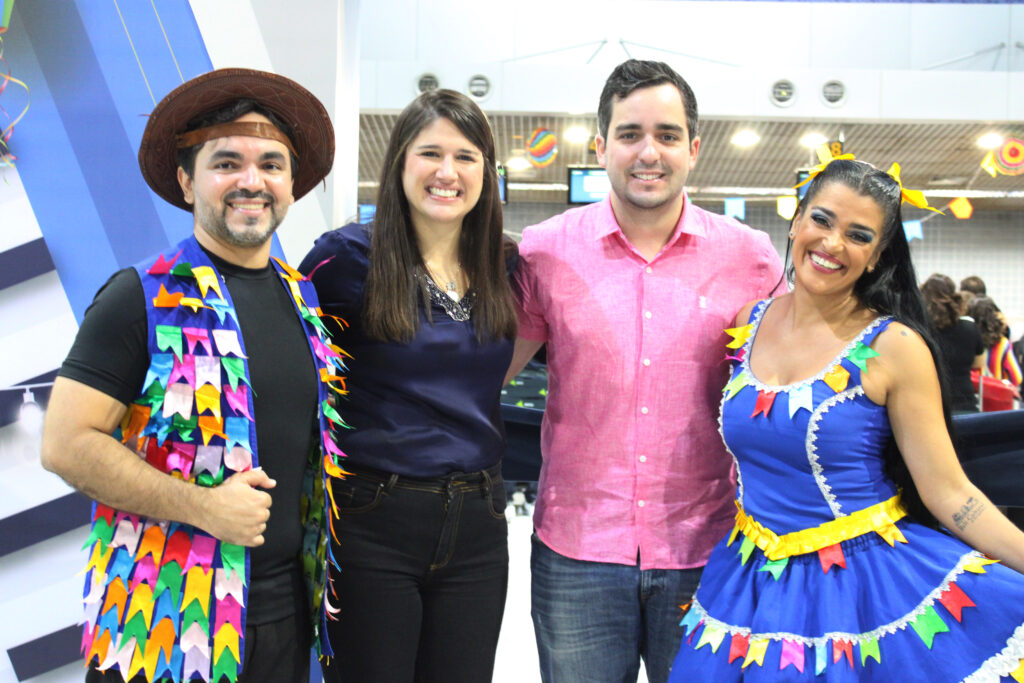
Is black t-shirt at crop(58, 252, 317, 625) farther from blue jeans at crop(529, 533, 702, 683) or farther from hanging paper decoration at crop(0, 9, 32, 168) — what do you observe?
hanging paper decoration at crop(0, 9, 32, 168)

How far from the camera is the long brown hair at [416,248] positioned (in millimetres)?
1794

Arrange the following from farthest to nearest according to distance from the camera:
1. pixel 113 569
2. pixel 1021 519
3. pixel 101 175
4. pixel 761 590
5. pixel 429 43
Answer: pixel 429 43 < pixel 1021 519 < pixel 101 175 < pixel 761 590 < pixel 113 569

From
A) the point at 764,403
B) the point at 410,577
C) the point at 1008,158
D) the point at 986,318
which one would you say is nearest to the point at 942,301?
the point at 986,318

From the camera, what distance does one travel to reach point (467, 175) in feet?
6.15

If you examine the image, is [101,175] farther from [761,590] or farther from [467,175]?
[761,590]

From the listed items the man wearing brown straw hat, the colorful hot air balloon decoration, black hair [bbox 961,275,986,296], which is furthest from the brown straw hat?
the colorful hot air balloon decoration

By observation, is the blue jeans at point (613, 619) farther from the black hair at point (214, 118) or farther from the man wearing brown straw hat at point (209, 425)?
the black hair at point (214, 118)

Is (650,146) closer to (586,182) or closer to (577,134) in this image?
(586,182)

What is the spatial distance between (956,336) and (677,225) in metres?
4.32

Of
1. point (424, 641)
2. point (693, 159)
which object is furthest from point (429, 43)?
point (424, 641)

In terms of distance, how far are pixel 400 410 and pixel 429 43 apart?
27.2 feet

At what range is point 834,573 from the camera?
5.42 feet

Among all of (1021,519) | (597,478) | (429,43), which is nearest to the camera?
(597,478)

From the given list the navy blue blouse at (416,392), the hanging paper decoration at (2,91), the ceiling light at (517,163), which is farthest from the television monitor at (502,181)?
the ceiling light at (517,163)
